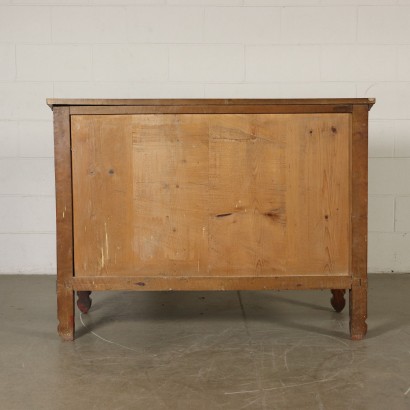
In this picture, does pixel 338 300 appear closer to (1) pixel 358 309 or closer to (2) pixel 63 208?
(1) pixel 358 309

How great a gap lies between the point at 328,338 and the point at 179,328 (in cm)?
51

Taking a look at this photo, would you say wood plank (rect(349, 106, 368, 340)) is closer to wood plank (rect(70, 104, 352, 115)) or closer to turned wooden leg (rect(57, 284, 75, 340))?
wood plank (rect(70, 104, 352, 115))

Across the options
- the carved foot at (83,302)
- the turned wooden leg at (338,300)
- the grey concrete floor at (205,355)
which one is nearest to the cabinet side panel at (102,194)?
the grey concrete floor at (205,355)

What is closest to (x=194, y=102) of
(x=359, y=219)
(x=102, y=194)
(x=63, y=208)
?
(x=102, y=194)

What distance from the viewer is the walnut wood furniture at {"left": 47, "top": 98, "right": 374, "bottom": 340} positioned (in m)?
1.64

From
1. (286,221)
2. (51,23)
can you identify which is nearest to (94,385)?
(286,221)

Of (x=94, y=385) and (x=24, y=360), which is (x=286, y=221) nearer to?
(x=94, y=385)

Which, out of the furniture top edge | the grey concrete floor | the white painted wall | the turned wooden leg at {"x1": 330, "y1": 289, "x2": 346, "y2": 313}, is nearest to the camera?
the grey concrete floor

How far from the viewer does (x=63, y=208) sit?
5.42ft

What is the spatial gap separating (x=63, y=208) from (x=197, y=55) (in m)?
1.35

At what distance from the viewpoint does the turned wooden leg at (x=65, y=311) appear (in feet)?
5.49

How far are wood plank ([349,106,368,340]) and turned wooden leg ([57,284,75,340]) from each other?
915mm

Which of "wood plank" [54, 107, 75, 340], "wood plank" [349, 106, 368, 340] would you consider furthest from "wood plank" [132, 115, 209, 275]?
"wood plank" [349, 106, 368, 340]

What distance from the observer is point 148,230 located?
1.66 m
